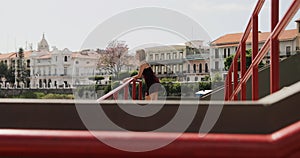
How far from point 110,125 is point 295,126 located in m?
1.47

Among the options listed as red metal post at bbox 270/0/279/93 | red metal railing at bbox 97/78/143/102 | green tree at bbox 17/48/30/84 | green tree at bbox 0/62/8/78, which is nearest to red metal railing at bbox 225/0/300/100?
red metal post at bbox 270/0/279/93

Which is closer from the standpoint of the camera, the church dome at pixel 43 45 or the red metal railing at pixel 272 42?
the red metal railing at pixel 272 42

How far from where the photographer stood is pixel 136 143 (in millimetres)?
853

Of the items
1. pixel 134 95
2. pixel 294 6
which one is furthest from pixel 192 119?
pixel 134 95

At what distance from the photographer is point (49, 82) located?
3725 inches

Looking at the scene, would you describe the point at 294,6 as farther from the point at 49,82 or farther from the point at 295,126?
the point at 49,82

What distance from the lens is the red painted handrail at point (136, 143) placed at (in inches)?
31.5

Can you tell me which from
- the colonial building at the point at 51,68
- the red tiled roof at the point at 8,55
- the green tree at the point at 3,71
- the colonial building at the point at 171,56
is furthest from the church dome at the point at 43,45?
the colonial building at the point at 171,56

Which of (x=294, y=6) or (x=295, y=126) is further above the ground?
(x=294, y=6)

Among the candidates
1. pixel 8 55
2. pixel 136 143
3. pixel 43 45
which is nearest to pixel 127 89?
pixel 136 143

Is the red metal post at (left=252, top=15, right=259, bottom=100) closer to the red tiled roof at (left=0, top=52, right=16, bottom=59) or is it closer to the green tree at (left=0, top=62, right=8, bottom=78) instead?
the green tree at (left=0, top=62, right=8, bottom=78)

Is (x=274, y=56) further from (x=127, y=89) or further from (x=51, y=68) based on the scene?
(x=51, y=68)

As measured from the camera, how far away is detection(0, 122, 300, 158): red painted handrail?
31.5 inches

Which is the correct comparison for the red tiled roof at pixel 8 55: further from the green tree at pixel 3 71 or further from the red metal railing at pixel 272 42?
the red metal railing at pixel 272 42
